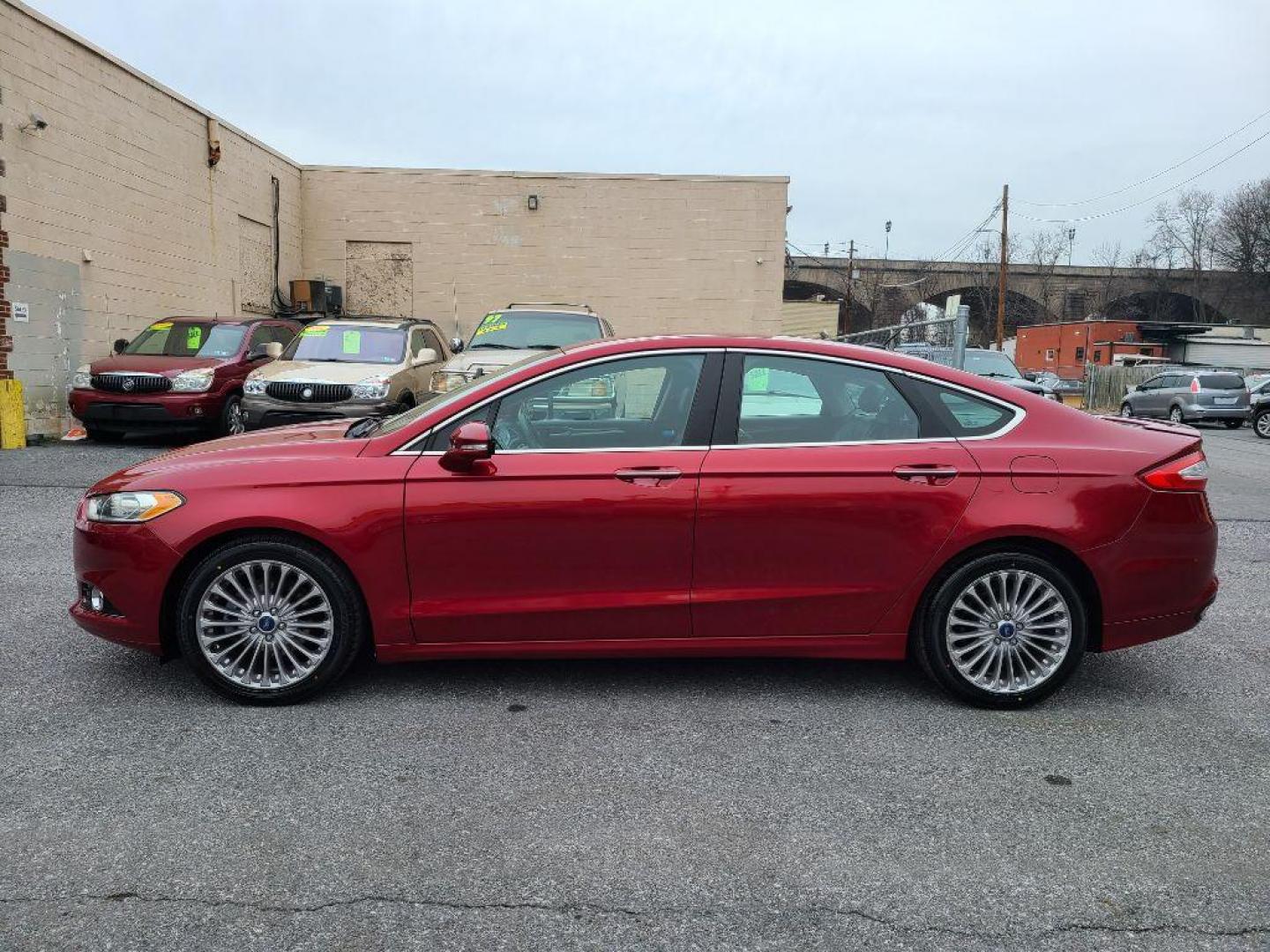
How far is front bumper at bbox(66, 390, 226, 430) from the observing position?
12.1 metres

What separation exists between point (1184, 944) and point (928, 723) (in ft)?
4.82

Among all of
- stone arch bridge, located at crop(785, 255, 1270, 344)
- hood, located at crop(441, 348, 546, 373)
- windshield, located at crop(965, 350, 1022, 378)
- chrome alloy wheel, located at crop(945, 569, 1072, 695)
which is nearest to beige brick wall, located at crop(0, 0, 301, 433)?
hood, located at crop(441, 348, 546, 373)

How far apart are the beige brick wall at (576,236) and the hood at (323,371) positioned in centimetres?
964

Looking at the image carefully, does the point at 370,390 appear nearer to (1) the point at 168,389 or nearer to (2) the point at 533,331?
(2) the point at 533,331

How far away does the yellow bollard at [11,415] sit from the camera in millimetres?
12398

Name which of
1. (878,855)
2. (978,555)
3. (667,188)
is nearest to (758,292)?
(667,188)

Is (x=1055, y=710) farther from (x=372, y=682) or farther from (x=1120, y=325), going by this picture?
(x=1120, y=325)

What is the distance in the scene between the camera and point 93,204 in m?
14.2

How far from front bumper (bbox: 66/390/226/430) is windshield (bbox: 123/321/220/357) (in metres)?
0.97

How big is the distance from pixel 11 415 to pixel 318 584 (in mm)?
10817

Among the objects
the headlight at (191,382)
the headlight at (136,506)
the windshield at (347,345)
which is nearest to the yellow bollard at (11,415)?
the headlight at (191,382)

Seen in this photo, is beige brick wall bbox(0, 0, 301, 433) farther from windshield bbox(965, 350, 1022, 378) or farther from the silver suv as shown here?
the silver suv

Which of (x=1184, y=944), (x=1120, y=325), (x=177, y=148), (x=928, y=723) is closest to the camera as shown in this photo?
(x=1184, y=944)

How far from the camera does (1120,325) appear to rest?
182 ft
